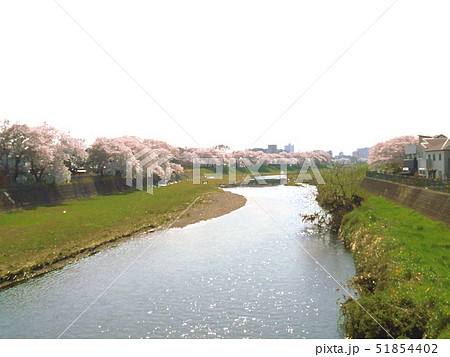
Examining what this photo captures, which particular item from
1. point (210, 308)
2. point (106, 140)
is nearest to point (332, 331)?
point (210, 308)

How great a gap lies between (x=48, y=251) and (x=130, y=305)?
387 inches

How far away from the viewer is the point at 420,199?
3184 cm

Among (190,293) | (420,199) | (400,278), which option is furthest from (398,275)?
(420,199)

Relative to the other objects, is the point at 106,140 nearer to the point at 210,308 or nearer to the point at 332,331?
the point at 210,308

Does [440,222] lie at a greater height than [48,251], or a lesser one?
greater

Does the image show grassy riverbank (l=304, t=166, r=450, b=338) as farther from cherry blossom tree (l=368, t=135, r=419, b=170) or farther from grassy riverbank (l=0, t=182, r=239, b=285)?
cherry blossom tree (l=368, t=135, r=419, b=170)

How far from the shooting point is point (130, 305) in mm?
A: 16109

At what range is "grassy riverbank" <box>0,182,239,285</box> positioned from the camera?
20983 mm

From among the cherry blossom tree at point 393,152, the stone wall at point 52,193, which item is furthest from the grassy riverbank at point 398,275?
the cherry blossom tree at point 393,152

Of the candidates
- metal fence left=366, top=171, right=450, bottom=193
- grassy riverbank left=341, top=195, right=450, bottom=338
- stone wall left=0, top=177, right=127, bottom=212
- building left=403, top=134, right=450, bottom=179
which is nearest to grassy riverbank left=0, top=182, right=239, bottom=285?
stone wall left=0, top=177, right=127, bottom=212

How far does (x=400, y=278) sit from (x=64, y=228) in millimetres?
25288

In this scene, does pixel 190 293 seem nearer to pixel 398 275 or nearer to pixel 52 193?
pixel 398 275

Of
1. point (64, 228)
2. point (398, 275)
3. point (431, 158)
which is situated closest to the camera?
point (398, 275)

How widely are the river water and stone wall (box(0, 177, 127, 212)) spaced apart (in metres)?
17.1
